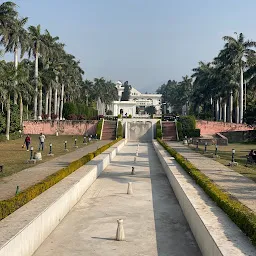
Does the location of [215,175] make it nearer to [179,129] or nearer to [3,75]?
[3,75]

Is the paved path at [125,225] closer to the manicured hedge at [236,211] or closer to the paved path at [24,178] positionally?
the manicured hedge at [236,211]

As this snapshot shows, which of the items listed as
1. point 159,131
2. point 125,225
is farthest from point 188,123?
point 125,225

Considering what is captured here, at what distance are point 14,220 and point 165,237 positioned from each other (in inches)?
159

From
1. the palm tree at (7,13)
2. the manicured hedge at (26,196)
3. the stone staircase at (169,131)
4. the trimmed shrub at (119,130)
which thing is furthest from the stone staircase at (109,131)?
the manicured hedge at (26,196)

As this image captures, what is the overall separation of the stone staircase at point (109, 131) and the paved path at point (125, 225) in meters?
35.7

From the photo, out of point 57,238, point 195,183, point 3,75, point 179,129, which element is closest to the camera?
point 57,238

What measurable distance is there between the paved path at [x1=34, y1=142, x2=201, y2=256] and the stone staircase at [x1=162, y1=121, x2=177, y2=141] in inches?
1405

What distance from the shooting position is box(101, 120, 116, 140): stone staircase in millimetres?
54634

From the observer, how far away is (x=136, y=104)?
142625 millimetres

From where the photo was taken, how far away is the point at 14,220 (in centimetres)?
915

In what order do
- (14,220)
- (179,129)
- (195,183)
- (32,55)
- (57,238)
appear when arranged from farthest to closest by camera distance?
1. (32,55)
2. (179,129)
3. (195,183)
4. (57,238)
5. (14,220)

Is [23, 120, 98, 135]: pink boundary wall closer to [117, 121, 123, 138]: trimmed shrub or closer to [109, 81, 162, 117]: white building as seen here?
[117, 121, 123, 138]: trimmed shrub

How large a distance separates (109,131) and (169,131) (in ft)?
29.0

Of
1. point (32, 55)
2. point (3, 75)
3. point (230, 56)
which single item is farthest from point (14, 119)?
point (230, 56)
